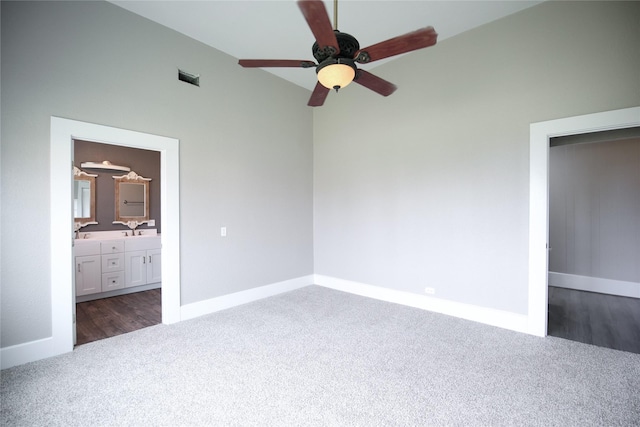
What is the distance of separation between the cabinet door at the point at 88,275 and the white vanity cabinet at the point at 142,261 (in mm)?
339

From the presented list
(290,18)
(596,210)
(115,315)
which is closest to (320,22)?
(290,18)

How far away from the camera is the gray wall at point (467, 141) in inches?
106

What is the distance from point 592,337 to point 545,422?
5.99 ft

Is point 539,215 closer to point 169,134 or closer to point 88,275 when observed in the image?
point 169,134

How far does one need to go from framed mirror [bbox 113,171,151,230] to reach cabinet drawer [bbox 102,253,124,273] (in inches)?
29.1

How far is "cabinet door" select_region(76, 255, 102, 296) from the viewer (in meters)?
3.94

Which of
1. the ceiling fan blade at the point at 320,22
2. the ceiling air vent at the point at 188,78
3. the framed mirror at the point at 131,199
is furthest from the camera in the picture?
the framed mirror at the point at 131,199

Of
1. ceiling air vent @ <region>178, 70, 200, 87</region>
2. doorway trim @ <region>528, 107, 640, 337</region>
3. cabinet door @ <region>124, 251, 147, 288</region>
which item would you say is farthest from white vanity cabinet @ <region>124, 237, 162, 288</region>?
doorway trim @ <region>528, 107, 640, 337</region>

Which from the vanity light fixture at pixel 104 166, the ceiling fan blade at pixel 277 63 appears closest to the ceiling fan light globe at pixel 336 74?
the ceiling fan blade at pixel 277 63

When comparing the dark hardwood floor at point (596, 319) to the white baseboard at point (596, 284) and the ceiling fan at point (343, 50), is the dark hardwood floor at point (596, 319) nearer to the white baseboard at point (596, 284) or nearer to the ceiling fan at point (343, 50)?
the white baseboard at point (596, 284)

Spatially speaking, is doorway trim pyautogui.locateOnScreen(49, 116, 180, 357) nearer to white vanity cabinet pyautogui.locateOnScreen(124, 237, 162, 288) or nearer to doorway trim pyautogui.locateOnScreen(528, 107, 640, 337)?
white vanity cabinet pyautogui.locateOnScreen(124, 237, 162, 288)

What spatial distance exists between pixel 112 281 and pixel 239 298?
6.59ft

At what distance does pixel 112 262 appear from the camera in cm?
422

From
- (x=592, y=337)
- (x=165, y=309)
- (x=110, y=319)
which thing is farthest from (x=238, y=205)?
(x=592, y=337)
